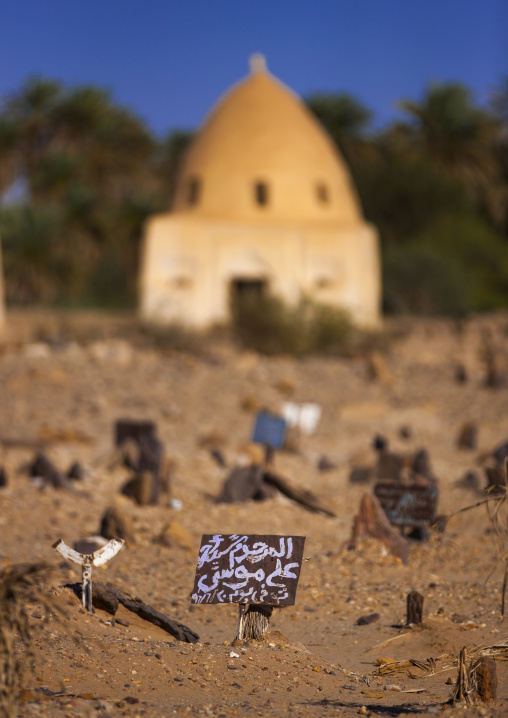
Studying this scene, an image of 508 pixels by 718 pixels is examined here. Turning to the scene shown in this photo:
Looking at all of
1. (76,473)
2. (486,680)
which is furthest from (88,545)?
(486,680)

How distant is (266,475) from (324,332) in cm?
991

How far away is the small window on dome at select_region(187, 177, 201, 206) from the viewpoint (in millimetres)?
20297

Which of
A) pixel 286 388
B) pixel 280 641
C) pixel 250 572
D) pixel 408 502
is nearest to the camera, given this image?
pixel 250 572

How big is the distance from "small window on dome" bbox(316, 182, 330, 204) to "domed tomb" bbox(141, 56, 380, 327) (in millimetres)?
21

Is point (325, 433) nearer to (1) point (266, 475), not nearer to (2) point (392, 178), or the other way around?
(1) point (266, 475)

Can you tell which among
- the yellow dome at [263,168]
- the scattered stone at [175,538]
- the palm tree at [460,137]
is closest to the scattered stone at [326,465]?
the scattered stone at [175,538]

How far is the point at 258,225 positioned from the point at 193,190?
2.02 meters

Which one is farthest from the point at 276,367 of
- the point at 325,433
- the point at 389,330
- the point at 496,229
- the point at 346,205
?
the point at 496,229

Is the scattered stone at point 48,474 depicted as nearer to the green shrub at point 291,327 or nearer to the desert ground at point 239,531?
the desert ground at point 239,531

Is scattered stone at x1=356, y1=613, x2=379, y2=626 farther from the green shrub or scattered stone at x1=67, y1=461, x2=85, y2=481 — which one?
the green shrub

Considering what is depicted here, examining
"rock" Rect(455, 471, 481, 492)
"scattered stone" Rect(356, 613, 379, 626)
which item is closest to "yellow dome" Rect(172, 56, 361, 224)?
"rock" Rect(455, 471, 481, 492)

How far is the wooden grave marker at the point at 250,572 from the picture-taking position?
12.6ft

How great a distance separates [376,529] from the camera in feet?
19.1

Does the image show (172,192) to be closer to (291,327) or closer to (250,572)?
(291,327)
